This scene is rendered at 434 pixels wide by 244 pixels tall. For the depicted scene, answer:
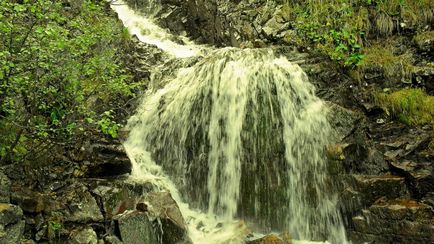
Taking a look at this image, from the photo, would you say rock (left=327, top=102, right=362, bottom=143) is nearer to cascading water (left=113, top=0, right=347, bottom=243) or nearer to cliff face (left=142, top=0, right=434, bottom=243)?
cliff face (left=142, top=0, right=434, bottom=243)

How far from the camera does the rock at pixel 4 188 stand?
786 centimetres

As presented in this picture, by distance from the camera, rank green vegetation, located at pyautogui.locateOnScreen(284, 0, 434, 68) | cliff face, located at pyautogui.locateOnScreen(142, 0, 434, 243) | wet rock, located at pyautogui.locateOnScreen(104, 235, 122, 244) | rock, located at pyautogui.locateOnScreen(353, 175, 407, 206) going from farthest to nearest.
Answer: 1. green vegetation, located at pyautogui.locateOnScreen(284, 0, 434, 68)
2. rock, located at pyautogui.locateOnScreen(353, 175, 407, 206)
3. cliff face, located at pyautogui.locateOnScreen(142, 0, 434, 243)
4. wet rock, located at pyautogui.locateOnScreen(104, 235, 122, 244)

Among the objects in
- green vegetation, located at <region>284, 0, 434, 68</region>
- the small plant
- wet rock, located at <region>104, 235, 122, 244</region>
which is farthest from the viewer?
green vegetation, located at <region>284, 0, 434, 68</region>

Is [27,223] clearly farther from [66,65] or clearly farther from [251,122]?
[251,122]

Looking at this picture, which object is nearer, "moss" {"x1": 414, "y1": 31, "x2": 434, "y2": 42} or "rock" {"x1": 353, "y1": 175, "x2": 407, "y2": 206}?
"rock" {"x1": 353, "y1": 175, "x2": 407, "y2": 206}

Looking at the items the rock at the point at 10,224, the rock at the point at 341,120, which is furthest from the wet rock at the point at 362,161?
the rock at the point at 10,224

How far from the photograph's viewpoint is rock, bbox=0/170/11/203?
7863mm

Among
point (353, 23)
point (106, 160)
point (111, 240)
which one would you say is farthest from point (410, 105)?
point (111, 240)

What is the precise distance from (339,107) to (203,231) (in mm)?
5514

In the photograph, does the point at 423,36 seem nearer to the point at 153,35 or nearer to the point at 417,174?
the point at 417,174

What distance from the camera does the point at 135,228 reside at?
328 inches

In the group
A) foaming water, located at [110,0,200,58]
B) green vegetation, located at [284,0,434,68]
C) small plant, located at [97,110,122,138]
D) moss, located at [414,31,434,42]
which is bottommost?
small plant, located at [97,110,122,138]

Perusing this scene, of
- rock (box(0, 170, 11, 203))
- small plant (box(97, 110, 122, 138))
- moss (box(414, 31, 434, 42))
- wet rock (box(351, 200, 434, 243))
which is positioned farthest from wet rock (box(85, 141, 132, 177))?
moss (box(414, 31, 434, 42))

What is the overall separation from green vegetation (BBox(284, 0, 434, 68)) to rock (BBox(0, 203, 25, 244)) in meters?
10.8
